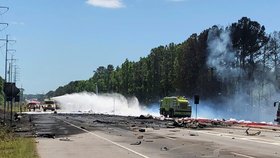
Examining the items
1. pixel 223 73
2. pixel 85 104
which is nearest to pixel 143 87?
pixel 85 104

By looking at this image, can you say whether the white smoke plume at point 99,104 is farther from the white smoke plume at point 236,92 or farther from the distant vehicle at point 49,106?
the white smoke plume at point 236,92

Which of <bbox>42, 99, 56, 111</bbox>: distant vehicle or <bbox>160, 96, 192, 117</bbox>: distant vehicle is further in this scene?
<bbox>42, 99, 56, 111</bbox>: distant vehicle

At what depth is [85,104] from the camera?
145 metres

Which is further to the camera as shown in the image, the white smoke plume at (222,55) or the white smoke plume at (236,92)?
the white smoke plume at (222,55)

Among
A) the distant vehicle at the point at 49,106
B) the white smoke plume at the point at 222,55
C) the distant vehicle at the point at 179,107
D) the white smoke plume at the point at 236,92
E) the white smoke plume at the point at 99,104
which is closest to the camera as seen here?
the distant vehicle at the point at 179,107

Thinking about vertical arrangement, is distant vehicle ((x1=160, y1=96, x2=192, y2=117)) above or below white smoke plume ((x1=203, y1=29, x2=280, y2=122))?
below

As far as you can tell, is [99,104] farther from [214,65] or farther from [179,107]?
[179,107]

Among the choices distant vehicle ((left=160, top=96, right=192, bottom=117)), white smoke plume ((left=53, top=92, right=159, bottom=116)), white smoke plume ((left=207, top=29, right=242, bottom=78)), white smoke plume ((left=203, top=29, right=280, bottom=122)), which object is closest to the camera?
distant vehicle ((left=160, top=96, right=192, bottom=117))

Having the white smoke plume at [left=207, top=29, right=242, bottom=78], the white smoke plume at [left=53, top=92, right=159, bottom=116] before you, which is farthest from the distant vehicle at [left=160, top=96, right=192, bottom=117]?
the white smoke plume at [left=53, top=92, right=159, bottom=116]

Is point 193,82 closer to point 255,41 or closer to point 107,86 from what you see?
point 255,41

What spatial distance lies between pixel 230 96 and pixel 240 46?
984 centimetres

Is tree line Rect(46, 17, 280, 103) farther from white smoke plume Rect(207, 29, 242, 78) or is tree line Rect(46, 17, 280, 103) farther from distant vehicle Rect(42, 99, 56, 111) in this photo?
distant vehicle Rect(42, 99, 56, 111)

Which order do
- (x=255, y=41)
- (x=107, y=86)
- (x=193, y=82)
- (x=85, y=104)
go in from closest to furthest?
(x=255, y=41), (x=193, y=82), (x=85, y=104), (x=107, y=86)

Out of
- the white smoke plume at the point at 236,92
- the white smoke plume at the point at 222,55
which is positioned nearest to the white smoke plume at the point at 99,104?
the white smoke plume at the point at 236,92
